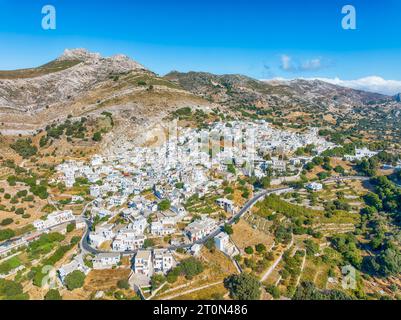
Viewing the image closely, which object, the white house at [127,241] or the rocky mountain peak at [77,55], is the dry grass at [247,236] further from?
the rocky mountain peak at [77,55]

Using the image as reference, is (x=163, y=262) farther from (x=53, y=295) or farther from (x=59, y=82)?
(x=59, y=82)

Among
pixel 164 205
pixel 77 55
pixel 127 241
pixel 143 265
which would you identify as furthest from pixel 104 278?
pixel 77 55

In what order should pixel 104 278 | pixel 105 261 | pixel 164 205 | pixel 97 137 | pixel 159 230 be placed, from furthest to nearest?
pixel 97 137
pixel 164 205
pixel 159 230
pixel 105 261
pixel 104 278

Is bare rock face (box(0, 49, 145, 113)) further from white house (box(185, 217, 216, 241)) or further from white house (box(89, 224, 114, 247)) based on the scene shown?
white house (box(185, 217, 216, 241))

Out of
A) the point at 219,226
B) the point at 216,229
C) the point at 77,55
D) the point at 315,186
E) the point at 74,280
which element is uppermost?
the point at 77,55

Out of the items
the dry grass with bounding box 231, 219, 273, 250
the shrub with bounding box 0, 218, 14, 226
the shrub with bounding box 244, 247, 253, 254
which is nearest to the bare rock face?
the shrub with bounding box 0, 218, 14, 226

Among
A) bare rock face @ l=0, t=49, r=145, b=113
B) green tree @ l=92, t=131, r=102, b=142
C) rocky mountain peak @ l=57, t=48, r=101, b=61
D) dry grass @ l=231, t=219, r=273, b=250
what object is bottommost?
dry grass @ l=231, t=219, r=273, b=250

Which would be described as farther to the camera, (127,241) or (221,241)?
(127,241)
